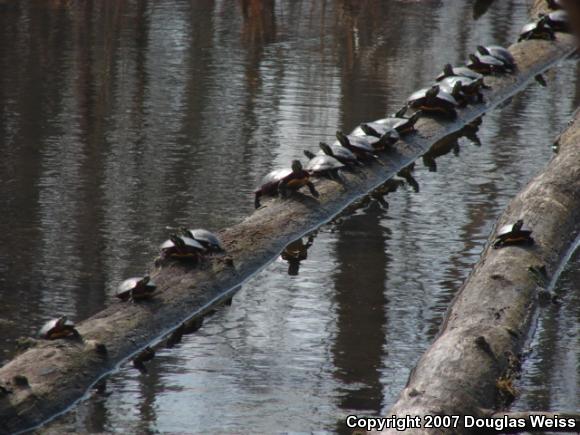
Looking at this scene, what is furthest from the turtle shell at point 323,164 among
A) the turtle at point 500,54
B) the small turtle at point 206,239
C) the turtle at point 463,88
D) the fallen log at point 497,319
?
the turtle at point 500,54

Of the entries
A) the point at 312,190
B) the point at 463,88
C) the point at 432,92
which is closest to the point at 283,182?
the point at 312,190

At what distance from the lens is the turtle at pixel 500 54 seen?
12.2m

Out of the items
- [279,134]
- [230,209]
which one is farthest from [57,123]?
[230,209]

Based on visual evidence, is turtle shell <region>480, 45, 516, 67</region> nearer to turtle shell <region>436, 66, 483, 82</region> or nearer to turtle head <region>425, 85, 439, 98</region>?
turtle shell <region>436, 66, 483, 82</region>

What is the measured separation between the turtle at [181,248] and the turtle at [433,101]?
437 cm

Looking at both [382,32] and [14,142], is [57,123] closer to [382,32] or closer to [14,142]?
[14,142]

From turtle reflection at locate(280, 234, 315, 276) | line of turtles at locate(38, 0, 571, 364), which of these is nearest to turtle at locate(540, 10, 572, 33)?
line of turtles at locate(38, 0, 571, 364)

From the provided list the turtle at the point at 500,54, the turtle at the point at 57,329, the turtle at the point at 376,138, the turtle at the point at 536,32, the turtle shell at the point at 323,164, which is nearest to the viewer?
the turtle at the point at 57,329

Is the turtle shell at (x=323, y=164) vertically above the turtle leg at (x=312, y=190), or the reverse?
the turtle shell at (x=323, y=164)

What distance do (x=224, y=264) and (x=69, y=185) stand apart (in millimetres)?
2504

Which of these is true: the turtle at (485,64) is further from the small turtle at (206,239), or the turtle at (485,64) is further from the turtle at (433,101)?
the small turtle at (206,239)

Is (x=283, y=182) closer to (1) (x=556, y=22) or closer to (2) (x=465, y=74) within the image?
(2) (x=465, y=74)

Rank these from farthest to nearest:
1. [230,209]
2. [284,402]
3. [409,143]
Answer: [409,143]
[230,209]
[284,402]

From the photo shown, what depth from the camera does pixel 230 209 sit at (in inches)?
318
